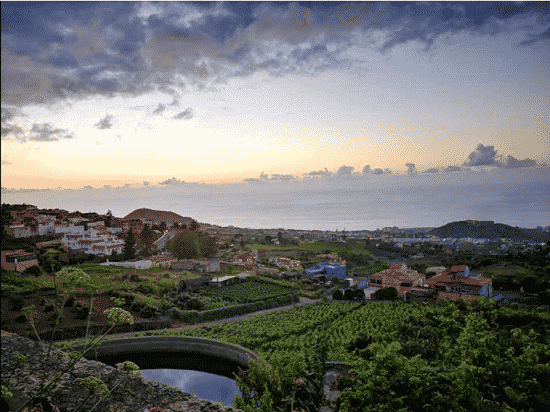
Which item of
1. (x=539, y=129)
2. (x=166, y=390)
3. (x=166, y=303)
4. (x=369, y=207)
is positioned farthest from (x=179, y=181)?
(x=539, y=129)

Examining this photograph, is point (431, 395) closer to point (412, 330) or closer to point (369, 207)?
point (412, 330)

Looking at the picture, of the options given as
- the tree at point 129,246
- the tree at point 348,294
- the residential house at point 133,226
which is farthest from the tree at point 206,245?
the tree at point 348,294

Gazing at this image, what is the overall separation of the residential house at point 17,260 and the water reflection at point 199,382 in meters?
5.51

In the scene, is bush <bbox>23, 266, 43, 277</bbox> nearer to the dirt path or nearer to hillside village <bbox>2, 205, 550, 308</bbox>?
hillside village <bbox>2, 205, 550, 308</bbox>

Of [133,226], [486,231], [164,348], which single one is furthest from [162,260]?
[486,231]

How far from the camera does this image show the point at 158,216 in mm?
12586

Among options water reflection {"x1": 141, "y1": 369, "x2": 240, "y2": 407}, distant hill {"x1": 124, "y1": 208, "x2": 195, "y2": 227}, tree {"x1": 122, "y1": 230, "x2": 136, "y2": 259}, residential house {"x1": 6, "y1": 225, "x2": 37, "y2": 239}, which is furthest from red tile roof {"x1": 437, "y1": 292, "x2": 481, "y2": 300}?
residential house {"x1": 6, "y1": 225, "x2": 37, "y2": 239}

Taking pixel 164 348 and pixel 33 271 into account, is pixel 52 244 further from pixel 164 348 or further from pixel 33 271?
pixel 164 348

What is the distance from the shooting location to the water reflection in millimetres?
5930

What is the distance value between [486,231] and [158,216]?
34.1ft

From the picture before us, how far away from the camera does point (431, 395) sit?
337cm

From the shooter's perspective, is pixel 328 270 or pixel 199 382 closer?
pixel 199 382

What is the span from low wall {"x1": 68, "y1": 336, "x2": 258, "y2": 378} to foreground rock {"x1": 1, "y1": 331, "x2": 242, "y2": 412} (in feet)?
7.90

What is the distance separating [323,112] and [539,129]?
13.5ft
